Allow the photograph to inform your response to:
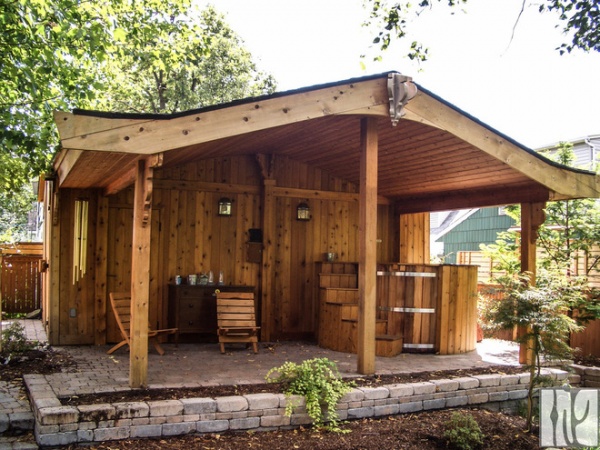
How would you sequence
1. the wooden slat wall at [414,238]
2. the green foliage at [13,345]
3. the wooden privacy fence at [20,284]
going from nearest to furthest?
the green foliage at [13,345] < the wooden slat wall at [414,238] < the wooden privacy fence at [20,284]

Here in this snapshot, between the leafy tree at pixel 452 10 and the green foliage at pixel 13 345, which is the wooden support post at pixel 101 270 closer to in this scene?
the green foliage at pixel 13 345

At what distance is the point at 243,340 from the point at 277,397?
253cm

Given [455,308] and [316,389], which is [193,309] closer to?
[316,389]

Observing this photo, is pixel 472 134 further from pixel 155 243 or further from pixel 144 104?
pixel 144 104

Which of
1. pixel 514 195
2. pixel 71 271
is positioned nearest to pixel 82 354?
pixel 71 271

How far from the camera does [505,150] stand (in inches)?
271

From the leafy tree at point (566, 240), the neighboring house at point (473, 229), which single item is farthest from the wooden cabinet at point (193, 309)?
the neighboring house at point (473, 229)

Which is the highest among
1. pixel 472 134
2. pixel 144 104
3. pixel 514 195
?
pixel 144 104

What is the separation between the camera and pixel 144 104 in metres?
19.5

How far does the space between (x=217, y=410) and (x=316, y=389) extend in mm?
976

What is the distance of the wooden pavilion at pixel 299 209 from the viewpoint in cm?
590

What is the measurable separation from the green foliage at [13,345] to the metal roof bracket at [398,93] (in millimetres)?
5389

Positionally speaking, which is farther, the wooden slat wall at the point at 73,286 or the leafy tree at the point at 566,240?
the leafy tree at the point at 566,240

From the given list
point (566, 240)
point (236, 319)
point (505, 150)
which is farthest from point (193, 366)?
point (566, 240)
